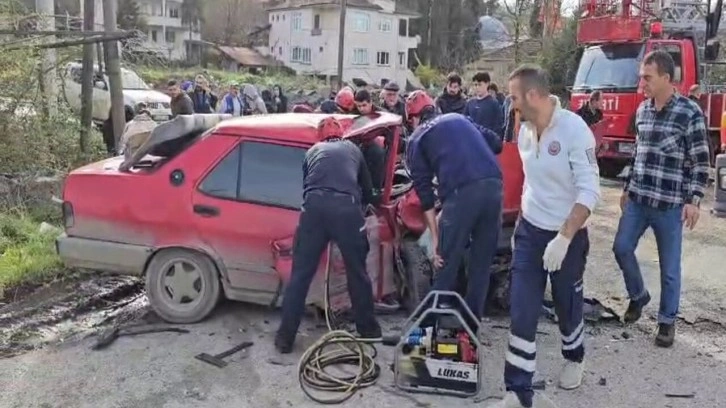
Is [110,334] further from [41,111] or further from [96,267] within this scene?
[41,111]

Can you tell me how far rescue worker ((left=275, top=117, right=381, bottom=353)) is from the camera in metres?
4.80

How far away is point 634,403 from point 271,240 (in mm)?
2482

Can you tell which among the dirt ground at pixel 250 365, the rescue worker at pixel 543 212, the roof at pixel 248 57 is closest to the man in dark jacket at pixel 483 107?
the dirt ground at pixel 250 365

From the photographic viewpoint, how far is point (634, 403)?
4320 mm

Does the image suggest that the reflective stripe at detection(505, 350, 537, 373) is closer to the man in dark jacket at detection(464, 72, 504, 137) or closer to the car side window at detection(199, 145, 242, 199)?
the car side window at detection(199, 145, 242, 199)

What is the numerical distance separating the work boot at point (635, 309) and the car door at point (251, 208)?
2.48 m

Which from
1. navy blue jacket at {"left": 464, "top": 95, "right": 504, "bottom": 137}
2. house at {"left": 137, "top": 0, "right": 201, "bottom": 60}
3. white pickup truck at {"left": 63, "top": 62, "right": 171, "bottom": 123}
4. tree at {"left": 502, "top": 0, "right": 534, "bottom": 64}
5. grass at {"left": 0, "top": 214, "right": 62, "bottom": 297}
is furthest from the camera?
house at {"left": 137, "top": 0, "right": 201, "bottom": 60}

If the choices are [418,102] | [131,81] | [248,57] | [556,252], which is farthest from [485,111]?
[248,57]

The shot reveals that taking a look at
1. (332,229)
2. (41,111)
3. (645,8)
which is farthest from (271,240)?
(645,8)

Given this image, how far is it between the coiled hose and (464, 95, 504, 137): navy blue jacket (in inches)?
192

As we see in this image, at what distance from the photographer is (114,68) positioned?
10.5 m

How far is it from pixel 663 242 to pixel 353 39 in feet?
187

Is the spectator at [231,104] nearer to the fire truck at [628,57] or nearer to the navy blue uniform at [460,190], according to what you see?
the fire truck at [628,57]

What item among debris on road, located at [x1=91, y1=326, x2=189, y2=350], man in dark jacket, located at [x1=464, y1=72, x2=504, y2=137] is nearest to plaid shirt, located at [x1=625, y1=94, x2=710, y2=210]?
debris on road, located at [x1=91, y1=326, x2=189, y2=350]
